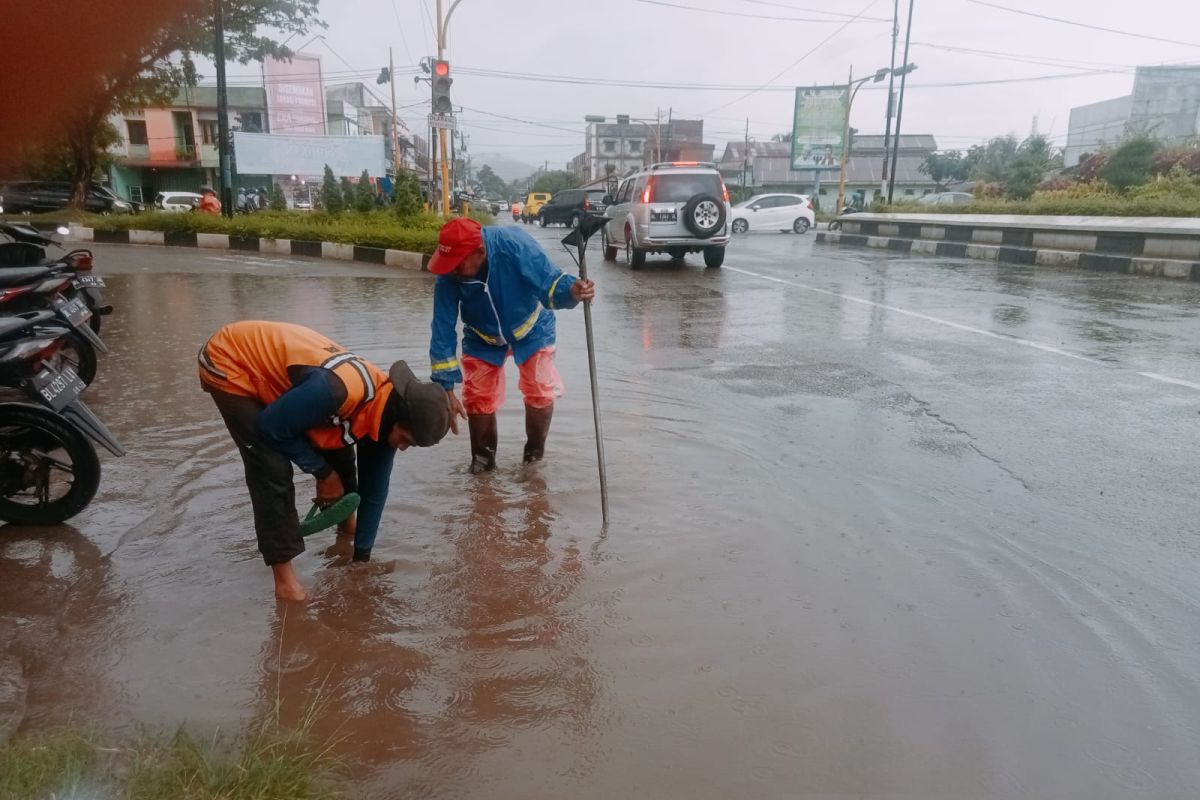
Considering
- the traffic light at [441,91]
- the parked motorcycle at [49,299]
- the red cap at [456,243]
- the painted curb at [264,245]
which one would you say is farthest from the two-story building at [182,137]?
the red cap at [456,243]

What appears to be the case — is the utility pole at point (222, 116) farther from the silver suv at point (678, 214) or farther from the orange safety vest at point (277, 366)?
the orange safety vest at point (277, 366)

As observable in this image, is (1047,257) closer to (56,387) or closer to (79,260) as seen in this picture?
(79,260)

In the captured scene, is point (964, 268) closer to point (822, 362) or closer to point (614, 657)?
point (822, 362)

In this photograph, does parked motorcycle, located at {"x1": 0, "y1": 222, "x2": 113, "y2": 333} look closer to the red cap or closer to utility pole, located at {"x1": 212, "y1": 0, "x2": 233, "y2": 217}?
the red cap

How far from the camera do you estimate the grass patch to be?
1.82 meters

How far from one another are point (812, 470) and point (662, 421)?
1167 mm

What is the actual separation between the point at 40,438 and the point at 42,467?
0.13 m

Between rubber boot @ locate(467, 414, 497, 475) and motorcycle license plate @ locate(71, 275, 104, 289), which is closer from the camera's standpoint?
rubber boot @ locate(467, 414, 497, 475)

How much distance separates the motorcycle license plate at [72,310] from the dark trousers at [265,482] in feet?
8.87

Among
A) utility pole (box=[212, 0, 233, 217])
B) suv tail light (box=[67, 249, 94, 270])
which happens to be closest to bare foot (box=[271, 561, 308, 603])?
suv tail light (box=[67, 249, 94, 270])

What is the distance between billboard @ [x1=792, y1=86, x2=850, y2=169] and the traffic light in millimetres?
23647

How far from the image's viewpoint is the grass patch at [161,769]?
1821 mm

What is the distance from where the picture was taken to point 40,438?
3529 mm

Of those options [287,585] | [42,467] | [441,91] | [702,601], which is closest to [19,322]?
[42,467]
